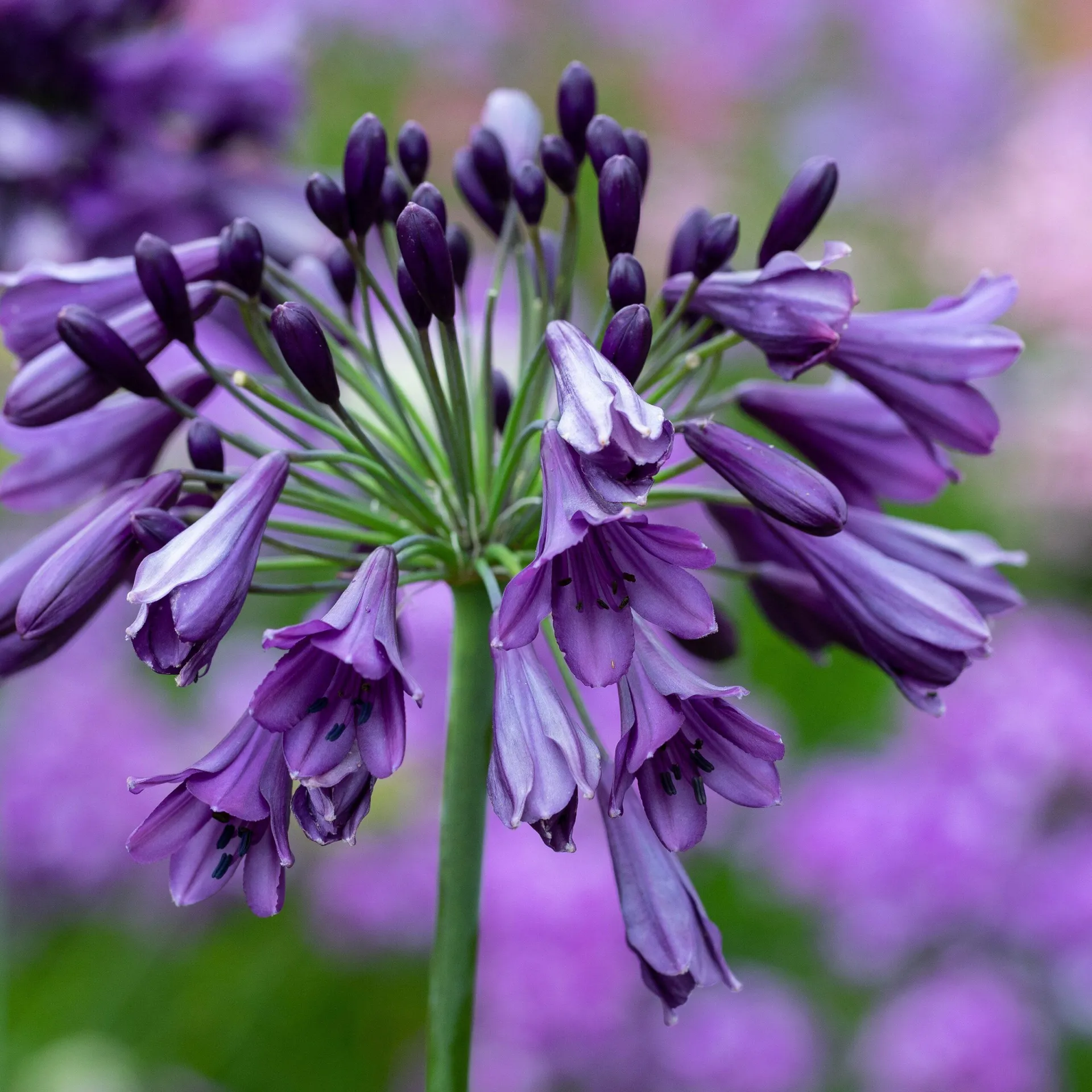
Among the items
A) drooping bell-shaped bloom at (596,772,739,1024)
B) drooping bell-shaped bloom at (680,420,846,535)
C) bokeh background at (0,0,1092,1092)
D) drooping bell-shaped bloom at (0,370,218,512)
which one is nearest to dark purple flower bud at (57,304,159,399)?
drooping bell-shaped bloom at (0,370,218,512)

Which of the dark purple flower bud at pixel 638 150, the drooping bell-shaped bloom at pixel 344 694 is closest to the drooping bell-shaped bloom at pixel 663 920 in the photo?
the drooping bell-shaped bloom at pixel 344 694

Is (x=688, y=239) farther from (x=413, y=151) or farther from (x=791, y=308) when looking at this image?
(x=413, y=151)

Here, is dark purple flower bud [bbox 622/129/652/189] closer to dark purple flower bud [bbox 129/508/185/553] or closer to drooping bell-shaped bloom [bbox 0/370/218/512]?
drooping bell-shaped bloom [bbox 0/370/218/512]

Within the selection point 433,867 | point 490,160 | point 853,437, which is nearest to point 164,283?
point 490,160

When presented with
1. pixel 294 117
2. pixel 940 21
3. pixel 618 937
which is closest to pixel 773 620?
pixel 618 937

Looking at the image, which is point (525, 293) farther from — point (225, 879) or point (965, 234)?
point (965, 234)

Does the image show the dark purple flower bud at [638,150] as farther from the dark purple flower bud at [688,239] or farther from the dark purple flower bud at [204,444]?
the dark purple flower bud at [204,444]
